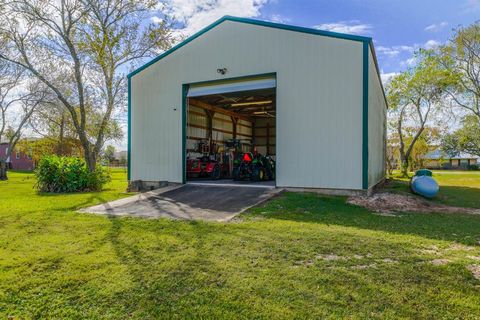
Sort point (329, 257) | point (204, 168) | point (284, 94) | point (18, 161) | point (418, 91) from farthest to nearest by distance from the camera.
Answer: point (18, 161) → point (418, 91) → point (204, 168) → point (284, 94) → point (329, 257)

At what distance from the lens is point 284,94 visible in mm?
9438

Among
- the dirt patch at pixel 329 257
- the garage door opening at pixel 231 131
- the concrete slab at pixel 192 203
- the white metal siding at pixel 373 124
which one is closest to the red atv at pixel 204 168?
the garage door opening at pixel 231 131

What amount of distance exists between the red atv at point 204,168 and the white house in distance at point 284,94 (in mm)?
2000

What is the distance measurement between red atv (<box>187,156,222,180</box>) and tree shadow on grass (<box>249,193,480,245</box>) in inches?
226

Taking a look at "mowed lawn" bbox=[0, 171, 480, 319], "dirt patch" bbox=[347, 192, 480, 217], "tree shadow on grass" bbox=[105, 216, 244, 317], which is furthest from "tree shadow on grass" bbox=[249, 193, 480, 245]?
"tree shadow on grass" bbox=[105, 216, 244, 317]

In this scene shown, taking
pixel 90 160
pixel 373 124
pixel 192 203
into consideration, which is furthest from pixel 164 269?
pixel 90 160

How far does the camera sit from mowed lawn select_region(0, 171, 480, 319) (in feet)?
9.00

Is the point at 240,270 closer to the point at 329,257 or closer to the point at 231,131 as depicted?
the point at 329,257

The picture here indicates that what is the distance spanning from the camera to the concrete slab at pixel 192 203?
22.8 feet

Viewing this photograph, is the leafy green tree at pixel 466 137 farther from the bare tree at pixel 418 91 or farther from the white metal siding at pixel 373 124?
the white metal siding at pixel 373 124

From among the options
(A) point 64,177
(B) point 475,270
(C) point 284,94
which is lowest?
(B) point 475,270

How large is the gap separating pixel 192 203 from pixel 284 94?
404 centimetres

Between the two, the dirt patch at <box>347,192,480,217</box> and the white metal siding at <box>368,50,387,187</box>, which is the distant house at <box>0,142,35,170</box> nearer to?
the white metal siding at <box>368,50,387,187</box>

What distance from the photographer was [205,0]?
12.4 metres
